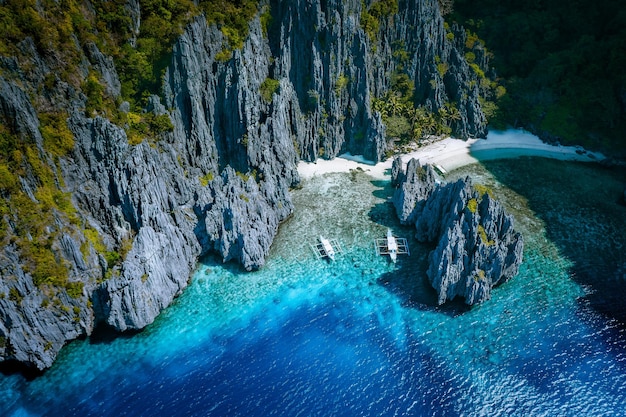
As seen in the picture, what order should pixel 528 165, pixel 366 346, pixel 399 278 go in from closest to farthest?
pixel 366 346 < pixel 399 278 < pixel 528 165

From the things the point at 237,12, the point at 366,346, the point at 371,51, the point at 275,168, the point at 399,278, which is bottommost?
the point at 366,346

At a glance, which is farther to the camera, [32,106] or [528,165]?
[528,165]

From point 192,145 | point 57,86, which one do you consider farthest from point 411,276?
point 57,86

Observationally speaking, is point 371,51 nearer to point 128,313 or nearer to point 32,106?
point 32,106

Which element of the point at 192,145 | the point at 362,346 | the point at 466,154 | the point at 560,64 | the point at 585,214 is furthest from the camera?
the point at 560,64

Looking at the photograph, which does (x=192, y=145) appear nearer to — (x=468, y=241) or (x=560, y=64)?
(x=468, y=241)

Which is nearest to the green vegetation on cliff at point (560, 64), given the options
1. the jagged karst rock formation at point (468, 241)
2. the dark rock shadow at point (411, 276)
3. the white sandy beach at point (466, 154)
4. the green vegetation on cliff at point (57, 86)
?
the white sandy beach at point (466, 154)

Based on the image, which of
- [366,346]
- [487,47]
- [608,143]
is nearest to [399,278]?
[366,346]
